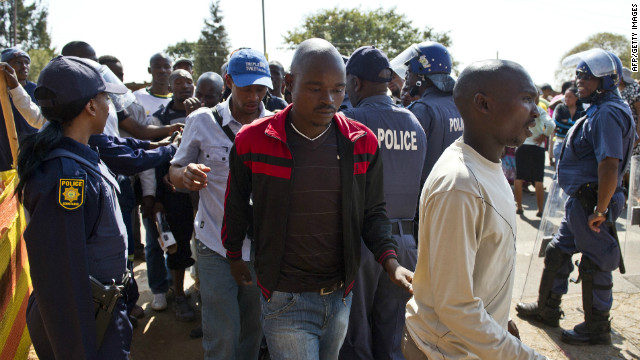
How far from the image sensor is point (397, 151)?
2.88 meters

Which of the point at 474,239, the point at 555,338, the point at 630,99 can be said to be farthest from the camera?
the point at 630,99

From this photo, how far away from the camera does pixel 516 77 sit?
162 cm

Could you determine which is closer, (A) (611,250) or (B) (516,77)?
(B) (516,77)

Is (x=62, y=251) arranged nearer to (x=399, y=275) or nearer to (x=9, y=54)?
(x=399, y=275)

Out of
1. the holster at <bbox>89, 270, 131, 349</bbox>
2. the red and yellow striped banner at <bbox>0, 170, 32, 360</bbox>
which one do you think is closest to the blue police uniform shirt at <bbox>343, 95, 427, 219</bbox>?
the holster at <bbox>89, 270, 131, 349</bbox>

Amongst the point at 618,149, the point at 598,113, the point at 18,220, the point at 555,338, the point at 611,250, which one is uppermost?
the point at 598,113

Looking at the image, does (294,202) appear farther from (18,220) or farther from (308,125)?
(18,220)

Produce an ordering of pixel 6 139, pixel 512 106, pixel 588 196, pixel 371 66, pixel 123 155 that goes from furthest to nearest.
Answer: pixel 6 139 → pixel 588 196 → pixel 371 66 → pixel 123 155 → pixel 512 106

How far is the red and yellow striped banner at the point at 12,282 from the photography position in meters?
3.00

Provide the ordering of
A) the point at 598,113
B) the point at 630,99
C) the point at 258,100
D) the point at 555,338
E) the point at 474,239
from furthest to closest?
the point at 630,99
the point at 555,338
the point at 598,113
the point at 258,100
the point at 474,239

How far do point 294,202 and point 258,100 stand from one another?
0.98 meters

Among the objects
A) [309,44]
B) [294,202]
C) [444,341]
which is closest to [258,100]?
[309,44]

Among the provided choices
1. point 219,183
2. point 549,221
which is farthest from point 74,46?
point 549,221

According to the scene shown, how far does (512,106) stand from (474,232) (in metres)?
0.48
